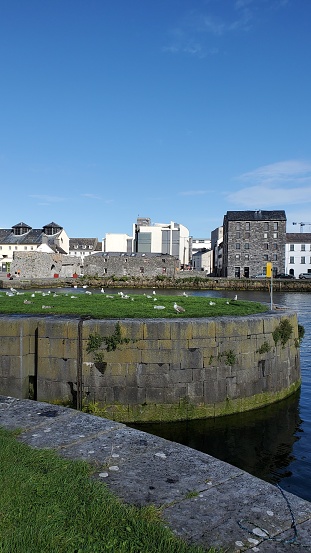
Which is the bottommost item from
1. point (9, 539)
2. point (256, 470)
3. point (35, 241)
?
point (256, 470)

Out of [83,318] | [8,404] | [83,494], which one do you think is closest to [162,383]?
[83,318]

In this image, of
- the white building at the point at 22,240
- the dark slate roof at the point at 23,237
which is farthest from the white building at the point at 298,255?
the dark slate roof at the point at 23,237

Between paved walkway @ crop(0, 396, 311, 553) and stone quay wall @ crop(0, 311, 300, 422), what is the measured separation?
12.4ft

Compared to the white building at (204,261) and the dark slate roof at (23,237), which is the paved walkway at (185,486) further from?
the white building at (204,261)

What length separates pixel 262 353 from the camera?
41.1 feet

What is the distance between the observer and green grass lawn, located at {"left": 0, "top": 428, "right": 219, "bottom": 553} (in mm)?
3486

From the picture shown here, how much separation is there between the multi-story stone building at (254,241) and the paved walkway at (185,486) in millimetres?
87106

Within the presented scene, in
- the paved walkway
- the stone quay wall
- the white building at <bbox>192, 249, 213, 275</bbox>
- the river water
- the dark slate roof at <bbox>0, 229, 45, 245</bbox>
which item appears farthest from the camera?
the white building at <bbox>192, 249, 213, 275</bbox>

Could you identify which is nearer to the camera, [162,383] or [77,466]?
[77,466]

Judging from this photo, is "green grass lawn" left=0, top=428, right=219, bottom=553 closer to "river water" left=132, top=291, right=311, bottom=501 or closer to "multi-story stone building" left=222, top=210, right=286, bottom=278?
"river water" left=132, top=291, right=311, bottom=501

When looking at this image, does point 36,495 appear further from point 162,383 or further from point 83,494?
point 162,383

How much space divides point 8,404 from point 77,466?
3366 mm

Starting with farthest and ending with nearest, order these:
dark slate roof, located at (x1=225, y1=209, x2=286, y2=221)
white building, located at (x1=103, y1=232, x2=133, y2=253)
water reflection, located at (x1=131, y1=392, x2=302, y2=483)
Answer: white building, located at (x1=103, y1=232, x2=133, y2=253) → dark slate roof, located at (x1=225, y1=209, x2=286, y2=221) → water reflection, located at (x1=131, y1=392, x2=302, y2=483)

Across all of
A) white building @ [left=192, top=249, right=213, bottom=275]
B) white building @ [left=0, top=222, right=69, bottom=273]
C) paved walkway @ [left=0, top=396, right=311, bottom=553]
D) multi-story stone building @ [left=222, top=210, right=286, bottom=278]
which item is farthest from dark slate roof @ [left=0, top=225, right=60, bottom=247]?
paved walkway @ [left=0, top=396, right=311, bottom=553]
